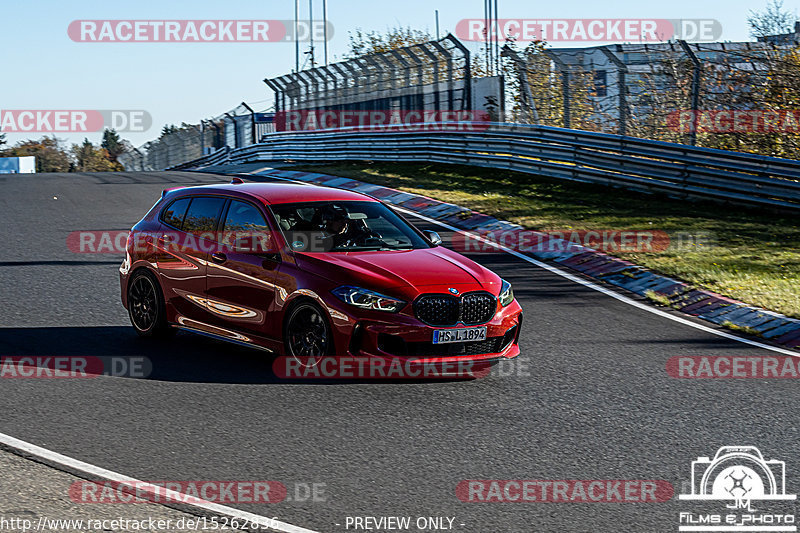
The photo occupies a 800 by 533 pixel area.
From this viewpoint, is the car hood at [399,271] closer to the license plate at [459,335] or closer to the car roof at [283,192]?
the license plate at [459,335]

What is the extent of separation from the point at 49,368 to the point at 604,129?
1626cm

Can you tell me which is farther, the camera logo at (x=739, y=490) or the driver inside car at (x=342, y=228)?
the driver inside car at (x=342, y=228)

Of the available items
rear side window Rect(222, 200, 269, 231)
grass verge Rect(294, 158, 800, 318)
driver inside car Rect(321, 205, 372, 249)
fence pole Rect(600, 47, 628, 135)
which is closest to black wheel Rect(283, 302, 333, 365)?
driver inside car Rect(321, 205, 372, 249)

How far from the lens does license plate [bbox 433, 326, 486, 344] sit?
7.57 m

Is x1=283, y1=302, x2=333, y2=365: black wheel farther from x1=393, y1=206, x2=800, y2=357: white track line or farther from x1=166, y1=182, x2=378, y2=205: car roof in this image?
x1=393, y1=206, x2=800, y2=357: white track line

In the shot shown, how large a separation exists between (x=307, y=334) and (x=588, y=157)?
14807mm

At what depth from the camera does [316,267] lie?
26.1 feet

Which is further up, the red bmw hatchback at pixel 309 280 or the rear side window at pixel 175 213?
the rear side window at pixel 175 213

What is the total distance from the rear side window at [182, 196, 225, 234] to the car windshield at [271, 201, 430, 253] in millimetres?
710

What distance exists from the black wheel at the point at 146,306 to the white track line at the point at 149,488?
10.1ft

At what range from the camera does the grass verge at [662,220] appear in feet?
38.7

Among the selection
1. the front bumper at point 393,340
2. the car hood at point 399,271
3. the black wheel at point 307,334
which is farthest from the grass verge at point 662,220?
the black wheel at point 307,334

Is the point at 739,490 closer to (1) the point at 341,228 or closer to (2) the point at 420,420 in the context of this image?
(2) the point at 420,420

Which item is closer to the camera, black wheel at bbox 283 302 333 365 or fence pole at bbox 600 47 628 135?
black wheel at bbox 283 302 333 365
